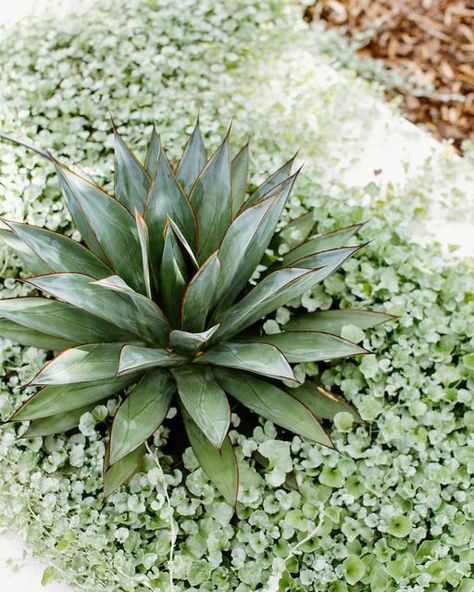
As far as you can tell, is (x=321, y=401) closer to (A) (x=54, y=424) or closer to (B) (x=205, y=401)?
(B) (x=205, y=401)

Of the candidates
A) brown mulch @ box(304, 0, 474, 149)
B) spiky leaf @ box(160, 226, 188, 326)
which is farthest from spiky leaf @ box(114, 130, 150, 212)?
brown mulch @ box(304, 0, 474, 149)

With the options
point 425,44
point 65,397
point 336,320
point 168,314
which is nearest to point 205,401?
point 168,314

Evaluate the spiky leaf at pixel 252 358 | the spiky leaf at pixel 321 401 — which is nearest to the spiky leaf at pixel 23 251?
the spiky leaf at pixel 252 358

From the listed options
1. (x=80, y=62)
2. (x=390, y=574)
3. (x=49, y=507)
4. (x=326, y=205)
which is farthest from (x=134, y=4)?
(x=390, y=574)

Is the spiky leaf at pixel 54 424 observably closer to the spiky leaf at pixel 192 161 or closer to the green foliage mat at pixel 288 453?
the green foliage mat at pixel 288 453

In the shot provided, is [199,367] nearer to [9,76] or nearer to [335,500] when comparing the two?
[335,500]

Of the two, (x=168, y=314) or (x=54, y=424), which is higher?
(x=168, y=314)
